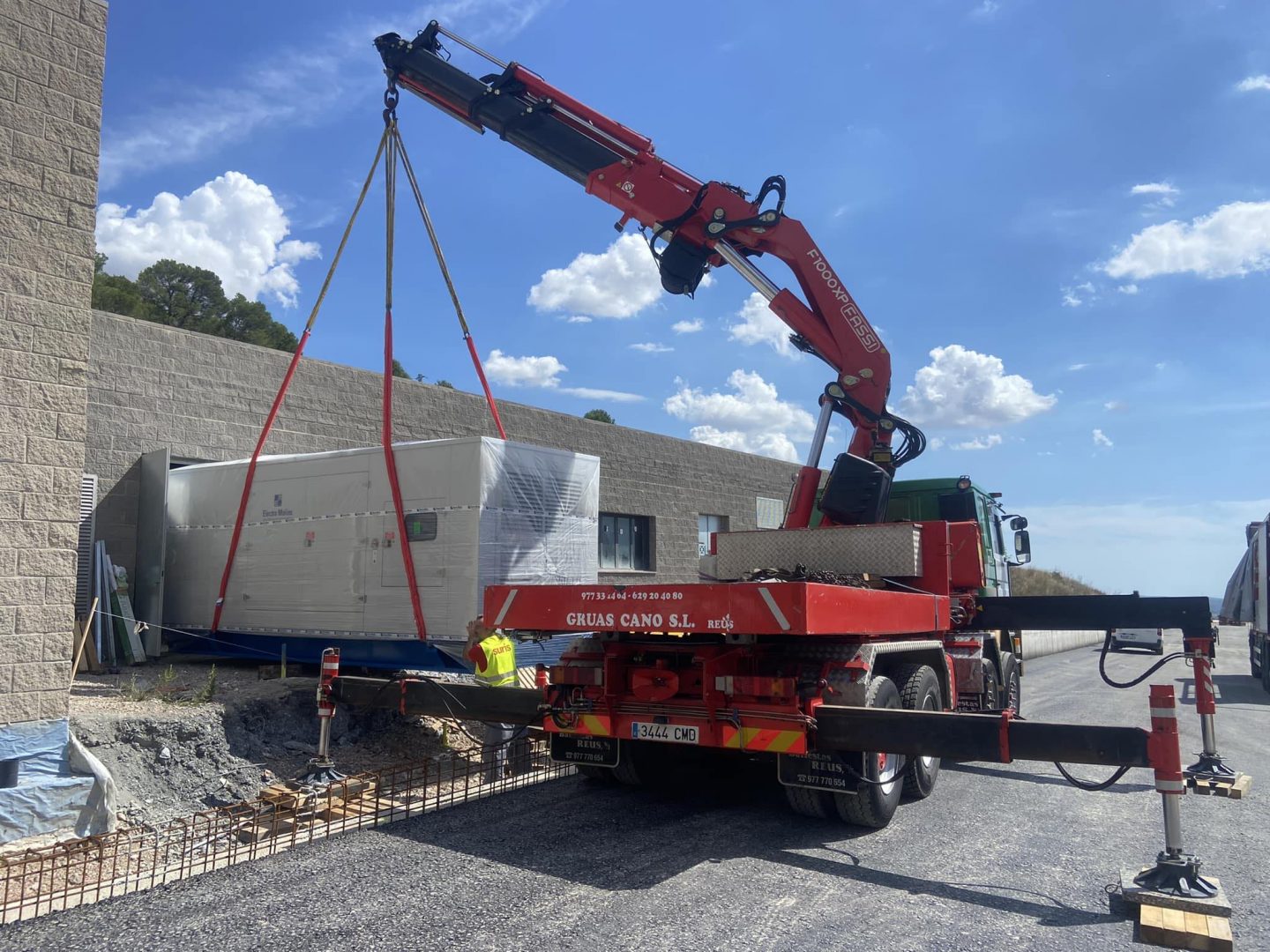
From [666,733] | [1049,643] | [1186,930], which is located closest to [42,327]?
[666,733]

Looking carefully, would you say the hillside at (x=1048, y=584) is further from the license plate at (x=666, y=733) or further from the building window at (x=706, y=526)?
the license plate at (x=666, y=733)

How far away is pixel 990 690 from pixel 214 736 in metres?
7.85

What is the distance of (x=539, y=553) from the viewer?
10.1 metres

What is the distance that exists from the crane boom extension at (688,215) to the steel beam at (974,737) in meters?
4.20

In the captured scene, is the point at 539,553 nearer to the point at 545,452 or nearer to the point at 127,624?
the point at 545,452

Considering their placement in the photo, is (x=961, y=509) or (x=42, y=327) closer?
(x=42, y=327)

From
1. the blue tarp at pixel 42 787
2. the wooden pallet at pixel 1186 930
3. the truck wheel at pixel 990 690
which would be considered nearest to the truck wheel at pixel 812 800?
the wooden pallet at pixel 1186 930

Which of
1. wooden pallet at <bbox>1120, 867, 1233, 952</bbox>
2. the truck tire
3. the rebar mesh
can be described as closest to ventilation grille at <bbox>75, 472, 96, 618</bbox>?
the rebar mesh

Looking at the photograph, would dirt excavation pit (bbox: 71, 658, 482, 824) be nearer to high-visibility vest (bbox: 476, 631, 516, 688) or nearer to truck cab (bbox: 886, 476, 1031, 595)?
high-visibility vest (bbox: 476, 631, 516, 688)

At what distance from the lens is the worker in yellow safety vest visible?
772 centimetres

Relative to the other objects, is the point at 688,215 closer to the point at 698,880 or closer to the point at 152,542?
the point at 698,880

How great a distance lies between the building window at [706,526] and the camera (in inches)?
861

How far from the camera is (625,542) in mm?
20406

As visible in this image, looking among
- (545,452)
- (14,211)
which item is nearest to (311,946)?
(14,211)
